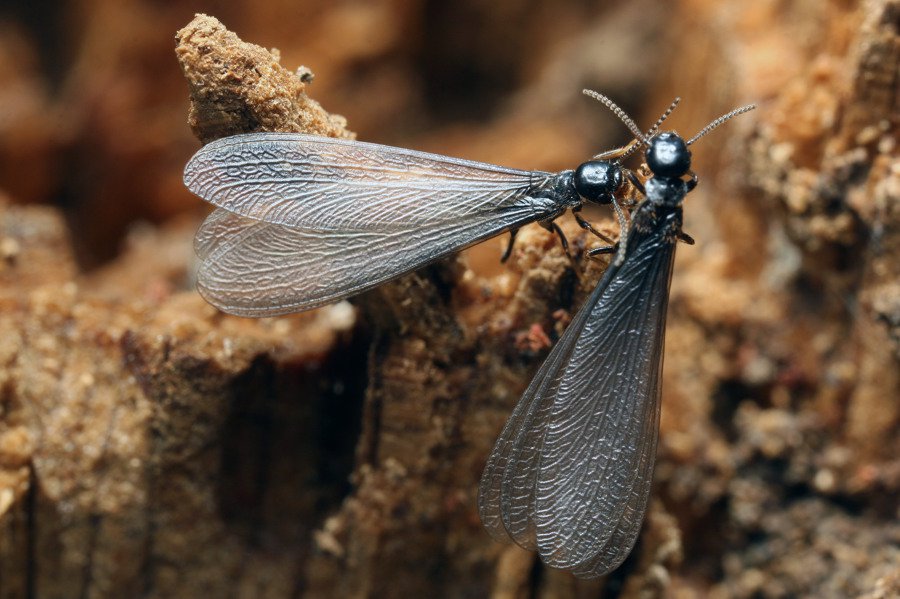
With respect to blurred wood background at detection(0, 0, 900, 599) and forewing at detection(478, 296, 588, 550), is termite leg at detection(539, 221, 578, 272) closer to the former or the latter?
blurred wood background at detection(0, 0, 900, 599)

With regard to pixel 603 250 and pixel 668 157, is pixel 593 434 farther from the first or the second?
pixel 668 157

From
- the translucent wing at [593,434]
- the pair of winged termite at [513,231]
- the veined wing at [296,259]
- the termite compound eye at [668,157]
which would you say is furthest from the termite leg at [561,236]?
the termite compound eye at [668,157]

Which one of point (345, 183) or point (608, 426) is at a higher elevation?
point (345, 183)

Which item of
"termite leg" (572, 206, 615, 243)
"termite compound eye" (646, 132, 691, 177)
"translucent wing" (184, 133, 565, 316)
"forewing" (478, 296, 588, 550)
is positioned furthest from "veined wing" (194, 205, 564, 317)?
"termite compound eye" (646, 132, 691, 177)

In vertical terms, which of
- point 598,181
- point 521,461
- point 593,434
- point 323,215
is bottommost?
point 521,461

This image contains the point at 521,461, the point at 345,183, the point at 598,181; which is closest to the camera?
the point at 521,461

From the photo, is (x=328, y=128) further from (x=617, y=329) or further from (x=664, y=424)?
(x=664, y=424)

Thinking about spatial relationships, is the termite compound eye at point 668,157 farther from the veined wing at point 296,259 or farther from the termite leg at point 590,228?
the veined wing at point 296,259

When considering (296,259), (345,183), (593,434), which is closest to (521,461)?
(593,434)
